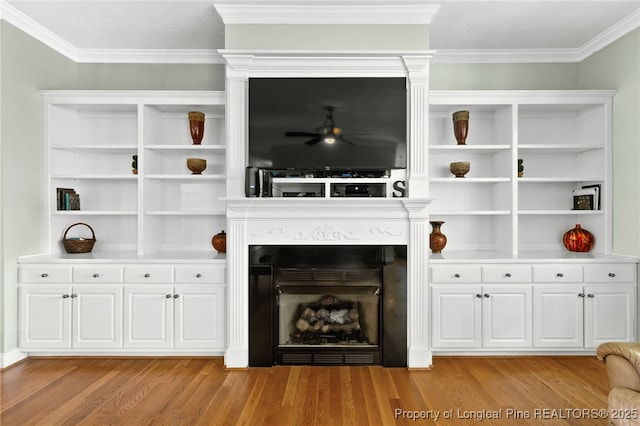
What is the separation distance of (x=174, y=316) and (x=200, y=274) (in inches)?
16.3

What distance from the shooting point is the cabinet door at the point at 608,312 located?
368 centimetres

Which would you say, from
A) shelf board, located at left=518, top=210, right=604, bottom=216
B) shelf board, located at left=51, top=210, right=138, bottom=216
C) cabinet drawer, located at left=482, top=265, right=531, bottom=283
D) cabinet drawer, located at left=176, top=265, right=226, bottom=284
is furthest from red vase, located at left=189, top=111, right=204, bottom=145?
shelf board, located at left=518, top=210, right=604, bottom=216

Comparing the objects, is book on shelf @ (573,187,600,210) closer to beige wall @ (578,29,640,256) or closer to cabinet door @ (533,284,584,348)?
beige wall @ (578,29,640,256)

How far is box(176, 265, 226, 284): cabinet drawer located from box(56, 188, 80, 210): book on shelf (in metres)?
1.35

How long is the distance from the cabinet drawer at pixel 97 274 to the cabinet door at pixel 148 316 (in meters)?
0.15

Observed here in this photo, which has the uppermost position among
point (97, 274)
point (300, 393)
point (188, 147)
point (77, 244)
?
point (188, 147)

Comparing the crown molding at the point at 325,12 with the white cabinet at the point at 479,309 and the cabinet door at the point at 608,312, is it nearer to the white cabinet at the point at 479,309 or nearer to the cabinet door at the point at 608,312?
the white cabinet at the point at 479,309

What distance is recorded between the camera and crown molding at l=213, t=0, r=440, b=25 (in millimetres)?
3375

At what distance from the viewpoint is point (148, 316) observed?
3648 millimetres

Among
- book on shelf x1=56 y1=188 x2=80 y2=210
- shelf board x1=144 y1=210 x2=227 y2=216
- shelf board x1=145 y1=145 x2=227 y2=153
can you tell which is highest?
shelf board x1=145 y1=145 x2=227 y2=153

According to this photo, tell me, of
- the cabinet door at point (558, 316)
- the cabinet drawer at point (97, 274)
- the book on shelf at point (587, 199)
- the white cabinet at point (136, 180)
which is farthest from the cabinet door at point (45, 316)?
the book on shelf at point (587, 199)

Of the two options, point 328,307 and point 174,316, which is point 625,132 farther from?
point 174,316

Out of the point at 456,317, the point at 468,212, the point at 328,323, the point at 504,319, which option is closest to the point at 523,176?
the point at 468,212

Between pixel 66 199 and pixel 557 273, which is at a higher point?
pixel 66 199
